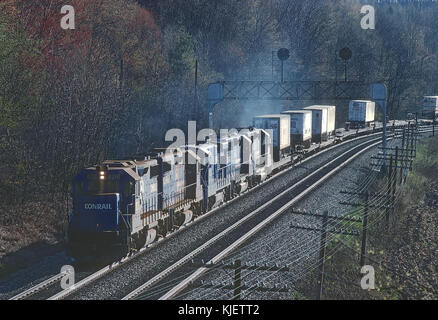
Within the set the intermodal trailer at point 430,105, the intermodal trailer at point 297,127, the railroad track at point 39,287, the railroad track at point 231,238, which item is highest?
the intermodal trailer at point 430,105

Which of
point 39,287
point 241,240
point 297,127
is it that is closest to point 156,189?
point 241,240

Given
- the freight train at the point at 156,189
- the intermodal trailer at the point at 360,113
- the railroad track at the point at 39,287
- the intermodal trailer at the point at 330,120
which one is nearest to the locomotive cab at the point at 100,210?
the freight train at the point at 156,189

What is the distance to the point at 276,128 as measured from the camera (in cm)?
3716

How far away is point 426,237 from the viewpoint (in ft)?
90.0

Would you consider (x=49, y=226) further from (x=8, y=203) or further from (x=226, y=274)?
(x=226, y=274)

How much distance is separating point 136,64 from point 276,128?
61.8 ft

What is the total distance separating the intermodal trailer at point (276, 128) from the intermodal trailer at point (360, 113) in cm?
2662

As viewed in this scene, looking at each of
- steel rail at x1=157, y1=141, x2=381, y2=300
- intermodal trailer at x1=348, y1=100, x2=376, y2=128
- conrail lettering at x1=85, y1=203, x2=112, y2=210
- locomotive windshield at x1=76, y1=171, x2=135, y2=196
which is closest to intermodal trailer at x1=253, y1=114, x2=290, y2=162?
steel rail at x1=157, y1=141, x2=381, y2=300

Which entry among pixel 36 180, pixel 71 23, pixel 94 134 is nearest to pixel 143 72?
pixel 71 23

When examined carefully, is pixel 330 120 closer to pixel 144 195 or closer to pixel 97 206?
pixel 144 195

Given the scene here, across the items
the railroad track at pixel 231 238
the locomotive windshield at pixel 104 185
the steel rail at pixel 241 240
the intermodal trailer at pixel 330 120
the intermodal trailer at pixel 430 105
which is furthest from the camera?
the intermodal trailer at pixel 430 105

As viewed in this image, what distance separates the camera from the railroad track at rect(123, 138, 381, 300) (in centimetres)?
1579

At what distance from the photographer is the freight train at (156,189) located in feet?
59.0

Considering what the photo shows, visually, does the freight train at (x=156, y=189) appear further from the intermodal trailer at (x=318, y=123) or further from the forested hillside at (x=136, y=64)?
the intermodal trailer at (x=318, y=123)
